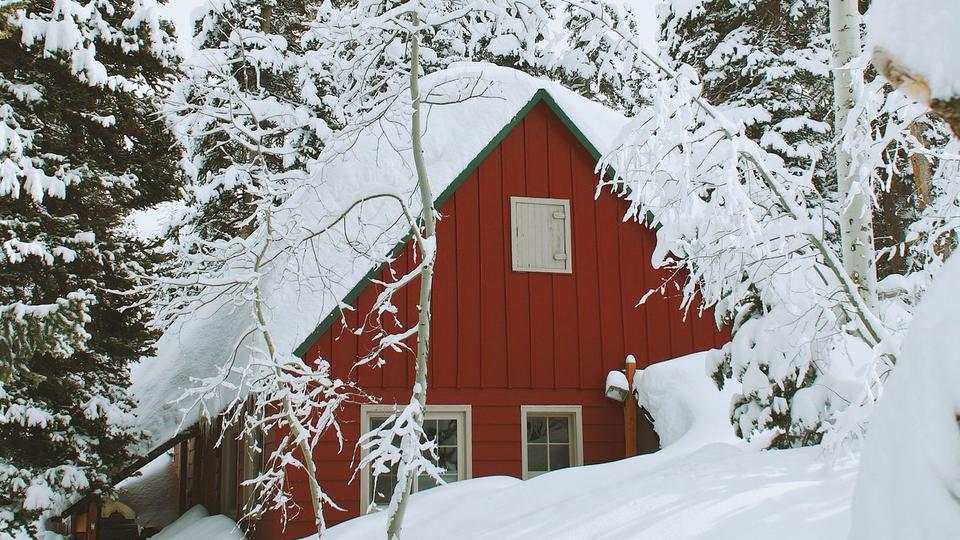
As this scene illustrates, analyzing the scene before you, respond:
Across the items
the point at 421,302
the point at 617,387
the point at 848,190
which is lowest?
the point at 617,387

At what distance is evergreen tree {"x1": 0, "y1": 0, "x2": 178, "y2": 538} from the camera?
944cm

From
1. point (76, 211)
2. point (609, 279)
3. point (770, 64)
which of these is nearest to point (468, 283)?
point (609, 279)

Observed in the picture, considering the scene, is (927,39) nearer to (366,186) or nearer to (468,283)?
(366,186)

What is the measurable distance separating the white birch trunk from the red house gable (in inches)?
173

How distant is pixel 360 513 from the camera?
10273 mm

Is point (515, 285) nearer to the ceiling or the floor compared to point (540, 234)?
nearer to the floor

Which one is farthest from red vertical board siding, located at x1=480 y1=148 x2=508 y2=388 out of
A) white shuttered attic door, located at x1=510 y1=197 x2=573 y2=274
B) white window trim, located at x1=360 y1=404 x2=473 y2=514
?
white window trim, located at x1=360 y1=404 x2=473 y2=514

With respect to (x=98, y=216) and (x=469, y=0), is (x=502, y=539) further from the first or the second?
(x=98, y=216)

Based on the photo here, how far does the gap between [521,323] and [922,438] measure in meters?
9.73

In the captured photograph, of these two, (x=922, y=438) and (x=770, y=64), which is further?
(x=770, y=64)

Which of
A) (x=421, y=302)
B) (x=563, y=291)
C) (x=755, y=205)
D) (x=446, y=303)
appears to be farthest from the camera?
(x=563, y=291)

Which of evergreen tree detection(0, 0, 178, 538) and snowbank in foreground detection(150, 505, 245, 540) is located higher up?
evergreen tree detection(0, 0, 178, 538)

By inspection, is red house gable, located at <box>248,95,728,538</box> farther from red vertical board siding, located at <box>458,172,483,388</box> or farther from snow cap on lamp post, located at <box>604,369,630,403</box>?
snow cap on lamp post, located at <box>604,369,630,403</box>

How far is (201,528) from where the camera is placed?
44.1 feet
